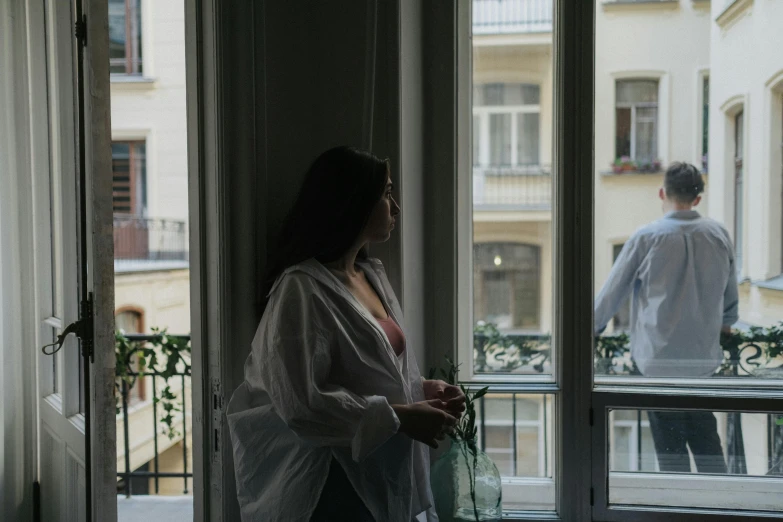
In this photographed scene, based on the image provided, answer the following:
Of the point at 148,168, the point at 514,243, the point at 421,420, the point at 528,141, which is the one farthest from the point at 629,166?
the point at 148,168

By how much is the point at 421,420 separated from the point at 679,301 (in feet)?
4.17

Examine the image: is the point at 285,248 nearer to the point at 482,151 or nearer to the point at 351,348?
the point at 351,348

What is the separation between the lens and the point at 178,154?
12977mm

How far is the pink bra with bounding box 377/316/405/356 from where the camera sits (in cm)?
149

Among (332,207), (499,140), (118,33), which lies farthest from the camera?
(118,33)

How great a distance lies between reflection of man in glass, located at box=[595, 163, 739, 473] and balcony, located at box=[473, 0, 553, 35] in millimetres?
668

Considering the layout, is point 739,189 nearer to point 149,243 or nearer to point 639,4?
point 639,4

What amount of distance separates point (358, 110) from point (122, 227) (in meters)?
11.6

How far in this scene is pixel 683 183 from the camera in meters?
2.16

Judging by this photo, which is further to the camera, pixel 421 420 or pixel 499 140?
pixel 499 140

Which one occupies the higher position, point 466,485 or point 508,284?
point 508,284

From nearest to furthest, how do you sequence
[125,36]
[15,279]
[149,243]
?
1. [15,279]
2. [125,36]
3. [149,243]

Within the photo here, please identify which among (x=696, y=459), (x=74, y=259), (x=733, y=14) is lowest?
(x=696, y=459)

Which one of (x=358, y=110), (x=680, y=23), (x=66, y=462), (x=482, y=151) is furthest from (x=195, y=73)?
(x=680, y=23)
